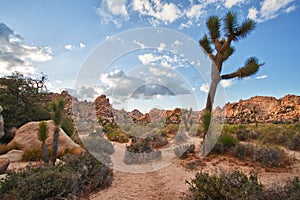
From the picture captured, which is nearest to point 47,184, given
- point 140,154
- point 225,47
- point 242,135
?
point 140,154

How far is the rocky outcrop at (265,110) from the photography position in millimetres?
33719

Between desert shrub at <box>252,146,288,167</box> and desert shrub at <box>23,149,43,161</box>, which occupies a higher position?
desert shrub at <box>252,146,288,167</box>

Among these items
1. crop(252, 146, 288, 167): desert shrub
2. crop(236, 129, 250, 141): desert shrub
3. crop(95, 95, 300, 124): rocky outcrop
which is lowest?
crop(252, 146, 288, 167): desert shrub

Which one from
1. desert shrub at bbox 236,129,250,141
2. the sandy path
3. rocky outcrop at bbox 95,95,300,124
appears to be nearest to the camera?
the sandy path

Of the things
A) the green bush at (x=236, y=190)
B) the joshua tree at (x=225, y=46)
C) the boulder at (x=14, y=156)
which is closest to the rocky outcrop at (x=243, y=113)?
the joshua tree at (x=225, y=46)

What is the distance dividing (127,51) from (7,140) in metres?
8.89

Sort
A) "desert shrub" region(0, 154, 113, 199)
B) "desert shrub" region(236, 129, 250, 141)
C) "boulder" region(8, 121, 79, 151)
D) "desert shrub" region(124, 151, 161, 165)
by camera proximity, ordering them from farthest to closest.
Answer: "desert shrub" region(236, 129, 250, 141), "boulder" region(8, 121, 79, 151), "desert shrub" region(124, 151, 161, 165), "desert shrub" region(0, 154, 113, 199)

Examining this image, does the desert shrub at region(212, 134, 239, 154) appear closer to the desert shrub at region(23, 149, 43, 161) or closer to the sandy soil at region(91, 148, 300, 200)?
the sandy soil at region(91, 148, 300, 200)

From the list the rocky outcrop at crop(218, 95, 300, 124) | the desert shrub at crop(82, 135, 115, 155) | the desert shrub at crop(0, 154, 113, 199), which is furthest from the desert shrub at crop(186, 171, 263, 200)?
the rocky outcrop at crop(218, 95, 300, 124)

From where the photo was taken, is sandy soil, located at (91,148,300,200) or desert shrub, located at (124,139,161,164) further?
desert shrub, located at (124,139,161,164)

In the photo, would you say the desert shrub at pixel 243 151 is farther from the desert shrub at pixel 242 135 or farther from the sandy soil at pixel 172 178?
the desert shrub at pixel 242 135

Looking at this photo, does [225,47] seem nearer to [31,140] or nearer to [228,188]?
[228,188]

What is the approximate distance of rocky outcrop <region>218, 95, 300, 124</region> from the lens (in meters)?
33.7

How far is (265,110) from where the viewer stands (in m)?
42.3
